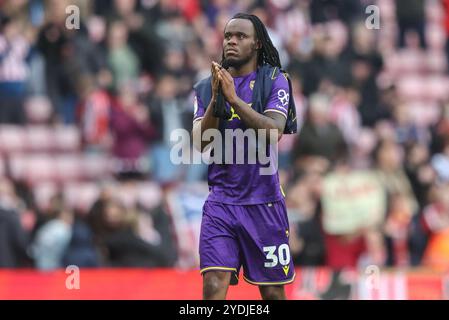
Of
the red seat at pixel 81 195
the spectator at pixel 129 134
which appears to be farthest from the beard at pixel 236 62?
the spectator at pixel 129 134

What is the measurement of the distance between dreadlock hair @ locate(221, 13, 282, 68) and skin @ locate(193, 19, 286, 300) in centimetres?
4

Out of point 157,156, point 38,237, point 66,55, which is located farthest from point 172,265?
point 66,55

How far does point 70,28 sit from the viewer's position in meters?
16.7

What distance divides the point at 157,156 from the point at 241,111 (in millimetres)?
8655

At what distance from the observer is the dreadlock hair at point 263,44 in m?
8.09

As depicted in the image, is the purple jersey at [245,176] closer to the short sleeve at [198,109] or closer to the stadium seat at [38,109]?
the short sleeve at [198,109]

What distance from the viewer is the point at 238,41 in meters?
8.01

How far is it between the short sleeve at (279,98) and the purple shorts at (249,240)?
0.64m

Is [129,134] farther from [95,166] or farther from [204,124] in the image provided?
[204,124]

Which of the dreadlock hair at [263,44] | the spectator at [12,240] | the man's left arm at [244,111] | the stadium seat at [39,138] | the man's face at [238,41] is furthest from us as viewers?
the stadium seat at [39,138]

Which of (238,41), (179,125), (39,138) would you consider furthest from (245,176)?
(39,138)

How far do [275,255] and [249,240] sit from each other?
21 centimetres

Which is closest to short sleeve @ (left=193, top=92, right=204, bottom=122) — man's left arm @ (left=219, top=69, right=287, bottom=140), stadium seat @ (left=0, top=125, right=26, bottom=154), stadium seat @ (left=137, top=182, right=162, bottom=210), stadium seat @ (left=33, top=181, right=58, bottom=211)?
man's left arm @ (left=219, top=69, right=287, bottom=140)
